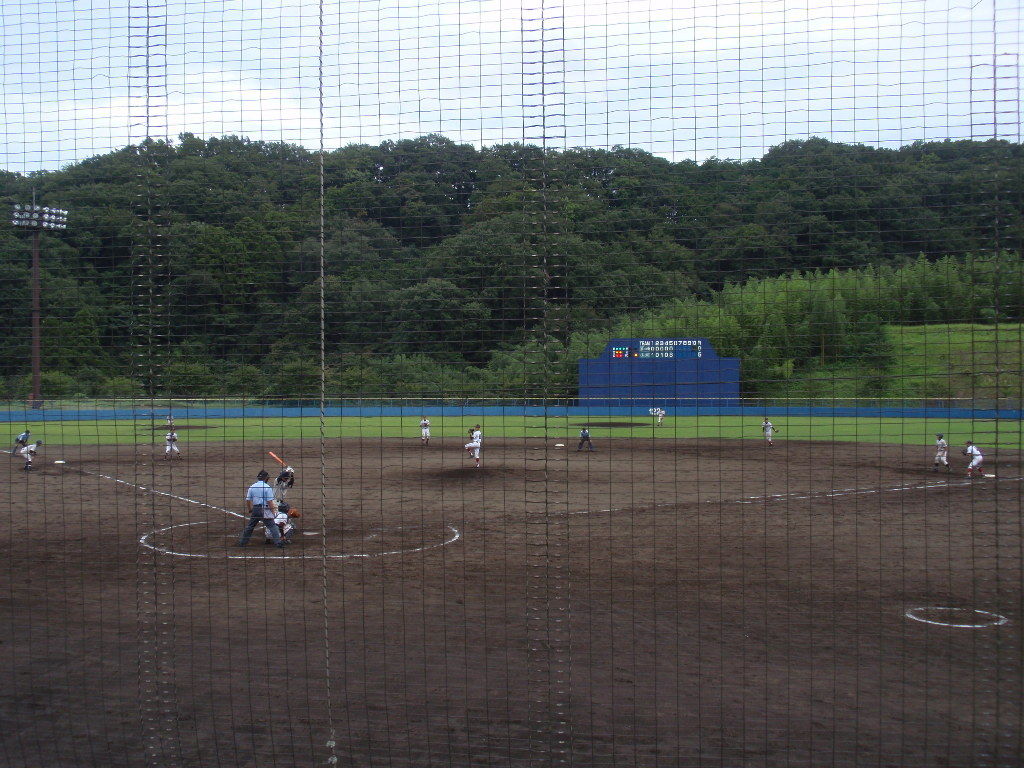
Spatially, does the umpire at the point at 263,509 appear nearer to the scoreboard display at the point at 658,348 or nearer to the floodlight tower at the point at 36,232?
the floodlight tower at the point at 36,232

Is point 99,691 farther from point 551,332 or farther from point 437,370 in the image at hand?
point 551,332

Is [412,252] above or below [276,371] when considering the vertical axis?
above

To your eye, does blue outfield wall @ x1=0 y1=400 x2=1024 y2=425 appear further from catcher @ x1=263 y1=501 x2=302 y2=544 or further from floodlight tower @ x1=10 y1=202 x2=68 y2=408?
catcher @ x1=263 y1=501 x2=302 y2=544

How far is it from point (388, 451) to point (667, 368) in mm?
20088

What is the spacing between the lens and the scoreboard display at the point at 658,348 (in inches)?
232

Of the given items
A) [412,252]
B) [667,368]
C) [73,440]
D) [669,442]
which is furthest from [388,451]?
[412,252]

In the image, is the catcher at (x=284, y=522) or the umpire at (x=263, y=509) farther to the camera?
the catcher at (x=284, y=522)

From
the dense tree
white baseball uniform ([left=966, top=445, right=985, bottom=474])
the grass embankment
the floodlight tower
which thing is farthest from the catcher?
white baseball uniform ([left=966, top=445, right=985, bottom=474])

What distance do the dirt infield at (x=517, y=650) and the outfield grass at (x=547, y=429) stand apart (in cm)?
62

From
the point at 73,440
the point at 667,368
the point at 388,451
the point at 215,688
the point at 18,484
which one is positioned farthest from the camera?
the point at 73,440

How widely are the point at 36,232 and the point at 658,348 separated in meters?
4.83

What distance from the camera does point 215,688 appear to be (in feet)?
19.9

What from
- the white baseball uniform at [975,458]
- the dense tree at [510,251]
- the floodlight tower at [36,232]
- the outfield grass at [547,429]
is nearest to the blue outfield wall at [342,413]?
the outfield grass at [547,429]

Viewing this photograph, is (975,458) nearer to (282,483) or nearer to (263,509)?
(282,483)
